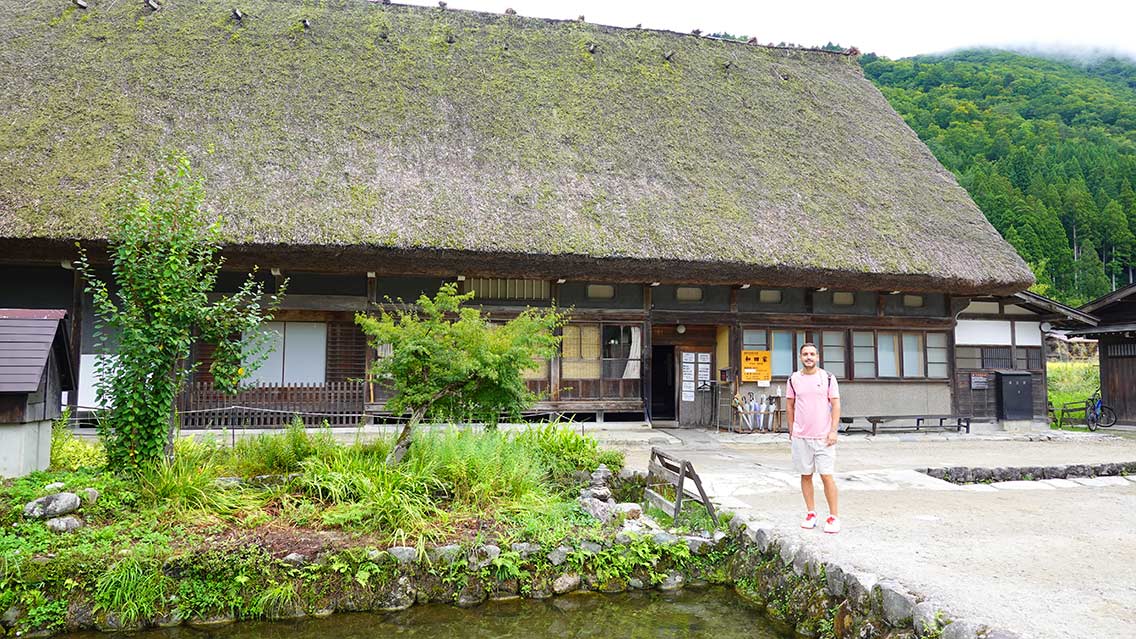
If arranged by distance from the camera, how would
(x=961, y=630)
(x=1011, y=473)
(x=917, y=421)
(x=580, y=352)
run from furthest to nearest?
(x=917, y=421) < (x=580, y=352) < (x=1011, y=473) < (x=961, y=630)

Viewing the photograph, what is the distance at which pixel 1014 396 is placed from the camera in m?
14.2

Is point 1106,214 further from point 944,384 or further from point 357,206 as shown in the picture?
point 357,206

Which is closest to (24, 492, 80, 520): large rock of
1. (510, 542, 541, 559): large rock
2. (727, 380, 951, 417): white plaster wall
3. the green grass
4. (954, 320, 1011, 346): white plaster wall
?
(510, 542, 541, 559): large rock

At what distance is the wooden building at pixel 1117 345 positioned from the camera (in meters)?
15.1

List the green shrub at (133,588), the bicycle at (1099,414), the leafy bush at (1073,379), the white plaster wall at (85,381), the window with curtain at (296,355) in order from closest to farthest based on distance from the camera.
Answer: the green shrub at (133,588)
the white plaster wall at (85,381)
the window with curtain at (296,355)
the bicycle at (1099,414)
the leafy bush at (1073,379)

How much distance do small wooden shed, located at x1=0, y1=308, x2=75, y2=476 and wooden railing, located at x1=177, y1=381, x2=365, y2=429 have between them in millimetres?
4103

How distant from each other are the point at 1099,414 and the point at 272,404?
16.8 m

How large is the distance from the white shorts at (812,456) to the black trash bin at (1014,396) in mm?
10712

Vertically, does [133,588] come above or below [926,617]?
below

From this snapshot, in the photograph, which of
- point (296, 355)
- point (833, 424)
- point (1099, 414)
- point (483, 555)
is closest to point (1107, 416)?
point (1099, 414)

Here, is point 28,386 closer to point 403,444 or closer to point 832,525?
point 403,444

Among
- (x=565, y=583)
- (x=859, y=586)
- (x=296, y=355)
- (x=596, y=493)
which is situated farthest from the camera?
(x=296, y=355)

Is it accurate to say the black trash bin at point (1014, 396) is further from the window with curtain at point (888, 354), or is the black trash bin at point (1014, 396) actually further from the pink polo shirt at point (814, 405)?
the pink polo shirt at point (814, 405)

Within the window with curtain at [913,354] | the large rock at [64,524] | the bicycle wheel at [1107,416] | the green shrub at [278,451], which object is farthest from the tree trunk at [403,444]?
the bicycle wheel at [1107,416]
